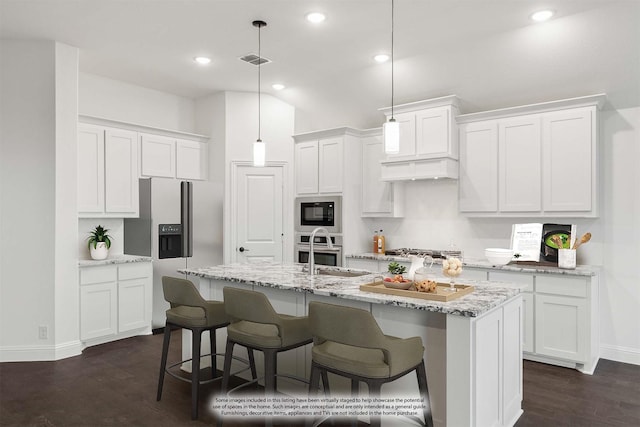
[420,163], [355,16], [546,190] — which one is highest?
[355,16]

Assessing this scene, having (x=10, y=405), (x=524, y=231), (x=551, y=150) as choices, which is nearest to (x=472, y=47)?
(x=551, y=150)

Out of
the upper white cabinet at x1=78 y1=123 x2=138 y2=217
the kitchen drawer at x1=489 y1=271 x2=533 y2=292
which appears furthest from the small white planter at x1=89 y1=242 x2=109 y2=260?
the kitchen drawer at x1=489 y1=271 x2=533 y2=292

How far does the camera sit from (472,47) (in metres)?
4.07

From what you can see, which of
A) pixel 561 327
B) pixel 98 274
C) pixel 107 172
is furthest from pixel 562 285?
pixel 107 172

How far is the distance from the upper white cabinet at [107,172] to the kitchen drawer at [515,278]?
3.92m

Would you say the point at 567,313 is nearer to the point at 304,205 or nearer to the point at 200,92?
the point at 304,205

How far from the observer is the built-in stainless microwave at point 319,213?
17.3ft

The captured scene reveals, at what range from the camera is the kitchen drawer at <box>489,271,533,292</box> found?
3.97 meters

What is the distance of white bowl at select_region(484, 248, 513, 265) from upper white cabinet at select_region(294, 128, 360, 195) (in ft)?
6.06

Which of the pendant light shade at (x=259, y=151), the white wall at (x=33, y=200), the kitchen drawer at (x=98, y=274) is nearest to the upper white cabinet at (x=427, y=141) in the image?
the pendant light shade at (x=259, y=151)

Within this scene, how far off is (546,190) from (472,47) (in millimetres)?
1520

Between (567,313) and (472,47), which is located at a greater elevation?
(472,47)

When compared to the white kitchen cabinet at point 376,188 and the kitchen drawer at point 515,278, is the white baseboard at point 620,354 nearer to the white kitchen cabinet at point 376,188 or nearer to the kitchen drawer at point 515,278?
the kitchen drawer at point 515,278

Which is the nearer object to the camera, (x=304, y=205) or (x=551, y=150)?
(x=551, y=150)
